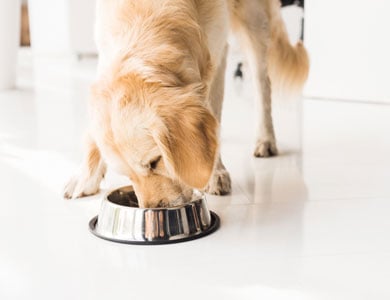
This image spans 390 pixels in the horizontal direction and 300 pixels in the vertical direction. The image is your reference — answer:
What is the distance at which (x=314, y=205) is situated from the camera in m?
1.89

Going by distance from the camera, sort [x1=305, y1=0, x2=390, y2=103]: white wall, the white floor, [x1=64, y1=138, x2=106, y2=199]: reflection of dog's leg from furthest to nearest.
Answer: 1. [x1=305, y1=0, x2=390, y2=103]: white wall
2. [x1=64, y1=138, x2=106, y2=199]: reflection of dog's leg
3. the white floor

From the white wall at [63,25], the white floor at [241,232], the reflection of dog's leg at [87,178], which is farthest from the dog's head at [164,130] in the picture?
the white wall at [63,25]

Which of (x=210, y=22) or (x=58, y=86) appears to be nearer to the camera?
(x=210, y=22)

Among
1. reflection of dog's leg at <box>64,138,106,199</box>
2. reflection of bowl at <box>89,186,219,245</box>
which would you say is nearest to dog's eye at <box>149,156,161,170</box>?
reflection of bowl at <box>89,186,219,245</box>

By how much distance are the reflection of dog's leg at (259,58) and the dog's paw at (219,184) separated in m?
0.57

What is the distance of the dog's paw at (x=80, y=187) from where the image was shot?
2021 millimetres

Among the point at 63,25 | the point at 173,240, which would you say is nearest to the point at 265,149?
the point at 173,240

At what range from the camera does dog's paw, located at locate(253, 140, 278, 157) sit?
8.54 feet

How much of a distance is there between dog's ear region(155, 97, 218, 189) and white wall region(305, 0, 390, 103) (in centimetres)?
260

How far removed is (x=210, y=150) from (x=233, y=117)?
221 centimetres

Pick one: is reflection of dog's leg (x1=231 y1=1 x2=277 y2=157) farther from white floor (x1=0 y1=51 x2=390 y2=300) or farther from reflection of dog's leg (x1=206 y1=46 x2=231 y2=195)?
reflection of dog's leg (x1=206 y1=46 x2=231 y2=195)

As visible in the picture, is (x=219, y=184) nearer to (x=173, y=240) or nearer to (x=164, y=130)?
(x=173, y=240)

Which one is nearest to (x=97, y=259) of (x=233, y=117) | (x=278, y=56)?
(x=278, y=56)

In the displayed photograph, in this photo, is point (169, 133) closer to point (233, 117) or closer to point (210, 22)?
point (210, 22)
